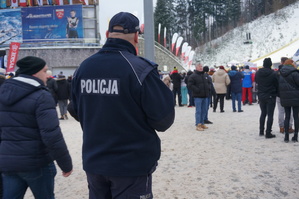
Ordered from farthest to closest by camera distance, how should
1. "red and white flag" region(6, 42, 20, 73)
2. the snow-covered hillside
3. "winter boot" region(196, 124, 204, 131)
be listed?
the snow-covered hillside, "red and white flag" region(6, 42, 20, 73), "winter boot" region(196, 124, 204, 131)

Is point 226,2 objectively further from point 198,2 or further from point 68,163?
point 68,163

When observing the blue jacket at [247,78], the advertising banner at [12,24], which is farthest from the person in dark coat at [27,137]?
the advertising banner at [12,24]

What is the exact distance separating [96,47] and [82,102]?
1044 inches

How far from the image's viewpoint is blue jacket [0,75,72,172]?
7.99 ft

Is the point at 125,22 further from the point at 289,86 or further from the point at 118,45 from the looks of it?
the point at 289,86

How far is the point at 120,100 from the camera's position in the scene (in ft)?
6.27

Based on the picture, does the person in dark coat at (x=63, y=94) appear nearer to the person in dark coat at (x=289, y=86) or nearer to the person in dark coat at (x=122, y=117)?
the person in dark coat at (x=289, y=86)

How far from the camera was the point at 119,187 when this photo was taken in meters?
1.94

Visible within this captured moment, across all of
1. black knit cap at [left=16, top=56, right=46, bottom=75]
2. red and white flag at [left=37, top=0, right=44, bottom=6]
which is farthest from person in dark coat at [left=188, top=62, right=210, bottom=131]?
red and white flag at [left=37, top=0, right=44, bottom=6]

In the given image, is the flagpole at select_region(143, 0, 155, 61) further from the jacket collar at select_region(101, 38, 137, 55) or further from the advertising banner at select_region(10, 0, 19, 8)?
the advertising banner at select_region(10, 0, 19, 8)

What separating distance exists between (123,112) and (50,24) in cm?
Answer: 2939

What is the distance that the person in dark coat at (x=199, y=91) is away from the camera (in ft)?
26.7

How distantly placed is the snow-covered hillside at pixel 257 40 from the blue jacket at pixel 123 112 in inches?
1904

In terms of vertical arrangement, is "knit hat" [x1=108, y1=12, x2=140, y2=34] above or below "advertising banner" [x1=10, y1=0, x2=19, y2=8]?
below
